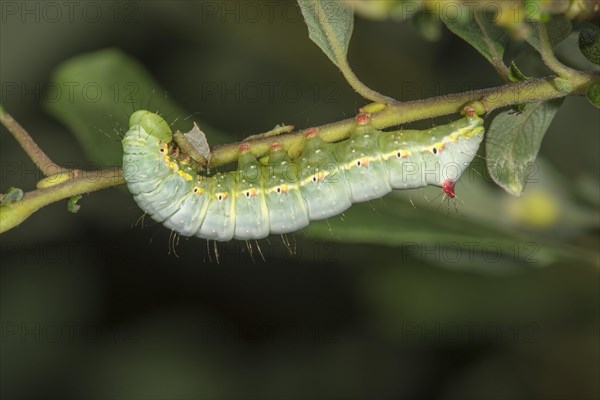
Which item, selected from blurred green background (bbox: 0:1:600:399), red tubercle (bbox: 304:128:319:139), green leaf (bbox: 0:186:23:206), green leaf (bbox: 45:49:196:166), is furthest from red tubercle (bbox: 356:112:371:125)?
blurred green background (bbox: 0:1:600:399)

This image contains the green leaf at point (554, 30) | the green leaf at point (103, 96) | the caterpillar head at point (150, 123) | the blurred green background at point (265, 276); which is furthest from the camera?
the blurred green background at point (265, 276)

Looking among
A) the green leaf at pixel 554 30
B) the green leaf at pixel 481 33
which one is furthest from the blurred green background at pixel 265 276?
the green leaf at pixel 554 30

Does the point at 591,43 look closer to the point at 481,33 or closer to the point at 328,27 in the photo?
the point at 481,33

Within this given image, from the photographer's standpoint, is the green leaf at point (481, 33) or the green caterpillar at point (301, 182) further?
the green caterpillar at point (301, 182)

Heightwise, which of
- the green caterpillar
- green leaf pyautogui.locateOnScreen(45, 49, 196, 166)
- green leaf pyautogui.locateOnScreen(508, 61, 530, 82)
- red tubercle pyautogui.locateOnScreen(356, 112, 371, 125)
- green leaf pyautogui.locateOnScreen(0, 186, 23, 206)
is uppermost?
green leaf pyautogui.locateOnScreen(0, 186, 23, 206)

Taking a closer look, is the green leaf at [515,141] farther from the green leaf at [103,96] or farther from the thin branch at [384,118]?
the green leaf at [103,96]

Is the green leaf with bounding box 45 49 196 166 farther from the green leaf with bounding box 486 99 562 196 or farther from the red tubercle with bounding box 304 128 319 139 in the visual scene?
the green leaf with bounding box 486 99 562 196

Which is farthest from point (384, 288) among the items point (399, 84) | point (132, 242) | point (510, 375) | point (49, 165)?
point (49, 165)
